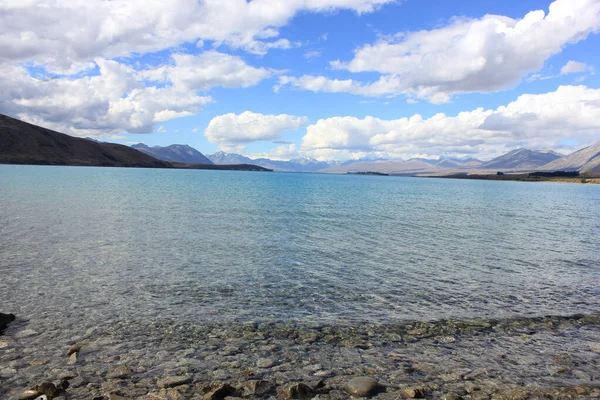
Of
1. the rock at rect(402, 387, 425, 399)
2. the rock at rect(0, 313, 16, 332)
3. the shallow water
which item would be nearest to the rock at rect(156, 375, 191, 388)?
the shallow water

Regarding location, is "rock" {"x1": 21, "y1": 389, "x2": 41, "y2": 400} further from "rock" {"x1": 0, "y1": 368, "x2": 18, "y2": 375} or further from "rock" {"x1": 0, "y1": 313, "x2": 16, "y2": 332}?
"rock" {"x1": 0, "y1": 313, "x2": 16, "y2": 332}

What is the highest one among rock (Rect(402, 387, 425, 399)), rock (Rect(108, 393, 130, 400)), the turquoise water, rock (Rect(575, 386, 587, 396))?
rock (Rect(108, 393, 130, 400))

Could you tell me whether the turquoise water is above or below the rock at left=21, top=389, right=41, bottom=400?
below

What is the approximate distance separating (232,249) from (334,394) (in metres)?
22.1

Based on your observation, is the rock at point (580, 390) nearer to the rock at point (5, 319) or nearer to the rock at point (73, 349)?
the rock at point (73, 349)

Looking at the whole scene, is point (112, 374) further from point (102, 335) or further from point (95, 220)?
point (95, 220)

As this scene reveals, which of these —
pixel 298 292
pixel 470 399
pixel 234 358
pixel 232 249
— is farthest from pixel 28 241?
pixel 470 399

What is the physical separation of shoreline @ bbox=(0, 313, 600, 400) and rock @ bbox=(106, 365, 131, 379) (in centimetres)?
4

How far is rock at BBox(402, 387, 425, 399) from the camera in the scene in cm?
1107

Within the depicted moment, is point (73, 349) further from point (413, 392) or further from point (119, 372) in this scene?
point (413, 392)

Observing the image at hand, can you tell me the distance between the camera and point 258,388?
37.2ft

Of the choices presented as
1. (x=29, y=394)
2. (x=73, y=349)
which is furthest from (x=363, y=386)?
(x=73, y=349)

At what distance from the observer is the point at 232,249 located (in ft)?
106

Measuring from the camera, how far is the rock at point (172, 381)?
11.5 meters
